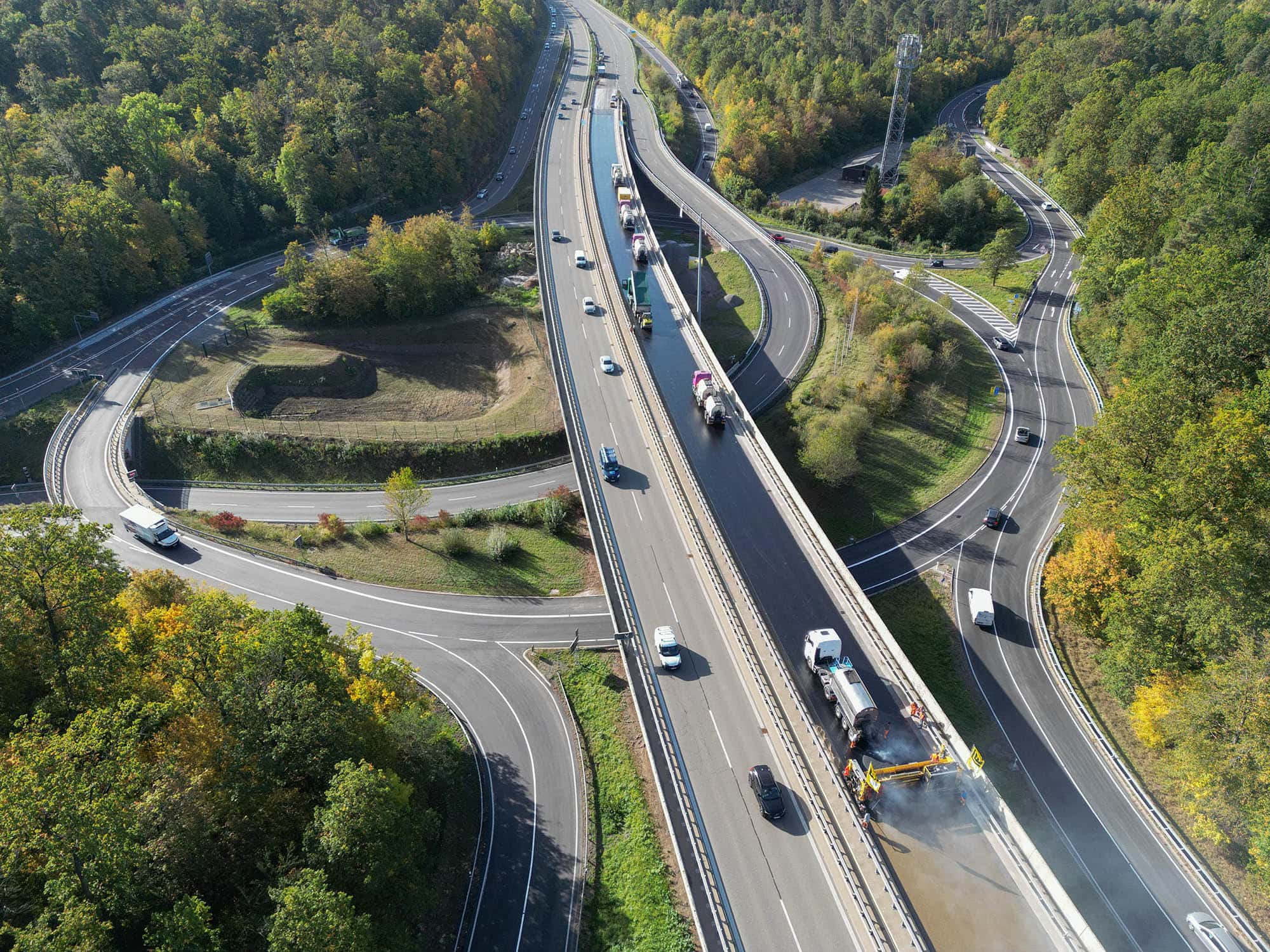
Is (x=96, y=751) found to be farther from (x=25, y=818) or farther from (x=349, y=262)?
(x=349, y=262)

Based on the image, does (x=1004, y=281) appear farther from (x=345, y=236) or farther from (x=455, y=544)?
(x=345, y=236)

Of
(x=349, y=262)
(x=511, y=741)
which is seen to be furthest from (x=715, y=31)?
(x=511, y=741)

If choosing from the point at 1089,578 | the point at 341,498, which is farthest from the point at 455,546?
the point at 1089,578

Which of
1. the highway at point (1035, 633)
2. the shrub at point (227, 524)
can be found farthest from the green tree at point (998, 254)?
the shrub at point (227, 524)

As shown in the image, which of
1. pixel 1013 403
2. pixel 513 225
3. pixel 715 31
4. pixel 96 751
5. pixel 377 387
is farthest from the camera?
pixel 715 31

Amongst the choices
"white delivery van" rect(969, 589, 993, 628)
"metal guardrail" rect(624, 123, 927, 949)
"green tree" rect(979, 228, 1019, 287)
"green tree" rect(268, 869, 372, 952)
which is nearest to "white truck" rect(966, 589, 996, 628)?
"white delivery van" rect(969, 589, 993, 628)

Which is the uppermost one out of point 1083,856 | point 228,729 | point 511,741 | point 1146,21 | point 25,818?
point 1146,21

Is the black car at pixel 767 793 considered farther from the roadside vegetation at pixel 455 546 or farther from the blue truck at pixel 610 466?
the blue truck at pixel 610 466
